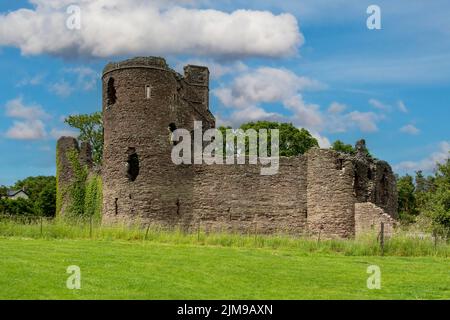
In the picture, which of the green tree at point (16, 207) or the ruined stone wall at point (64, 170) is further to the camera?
the green tree at point (16, 207)

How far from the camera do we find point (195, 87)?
43.6 metres

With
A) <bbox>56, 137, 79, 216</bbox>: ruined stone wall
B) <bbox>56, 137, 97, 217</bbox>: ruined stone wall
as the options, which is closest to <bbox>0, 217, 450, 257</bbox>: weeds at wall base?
<bbox>56, 137, 97, 217</bbox>: ruined stone wall

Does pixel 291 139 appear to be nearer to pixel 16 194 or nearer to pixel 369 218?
pixel 369 218

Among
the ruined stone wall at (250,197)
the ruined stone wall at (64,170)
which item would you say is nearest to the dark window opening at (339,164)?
the ruined stone wall at (250,197)

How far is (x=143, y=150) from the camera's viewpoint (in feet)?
109

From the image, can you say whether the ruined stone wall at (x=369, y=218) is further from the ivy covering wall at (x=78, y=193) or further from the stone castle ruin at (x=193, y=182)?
the ivy covering wall at (x=78, y=193)

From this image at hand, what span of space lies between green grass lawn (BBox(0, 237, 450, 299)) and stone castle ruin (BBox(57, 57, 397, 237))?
8854 millimetres

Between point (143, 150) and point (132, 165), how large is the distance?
106cm

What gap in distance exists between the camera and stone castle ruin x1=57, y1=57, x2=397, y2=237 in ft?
108

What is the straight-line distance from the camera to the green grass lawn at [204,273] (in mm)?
14125

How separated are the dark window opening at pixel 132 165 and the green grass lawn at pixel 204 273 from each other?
9.37 meters

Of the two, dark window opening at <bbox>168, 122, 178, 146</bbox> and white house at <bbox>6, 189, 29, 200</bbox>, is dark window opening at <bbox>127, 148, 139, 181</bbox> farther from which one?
white house at <bbox>6, 189, 29, 200</bbox>
